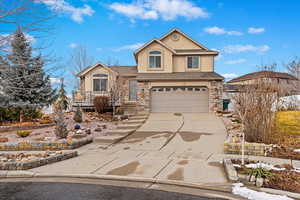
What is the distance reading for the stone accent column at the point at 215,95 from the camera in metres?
17.0

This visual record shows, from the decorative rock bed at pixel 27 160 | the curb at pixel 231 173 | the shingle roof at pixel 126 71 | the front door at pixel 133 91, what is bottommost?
the decorative rock bed at pixel 27 160

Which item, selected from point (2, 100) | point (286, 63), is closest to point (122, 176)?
point (2, 100)

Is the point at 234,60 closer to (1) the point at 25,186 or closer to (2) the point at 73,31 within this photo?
(2) the point at 73,31

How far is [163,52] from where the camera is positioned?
60.0ft

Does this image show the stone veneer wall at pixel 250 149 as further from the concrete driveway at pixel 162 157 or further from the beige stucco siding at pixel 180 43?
the beige stucco siding at pixel 180 43

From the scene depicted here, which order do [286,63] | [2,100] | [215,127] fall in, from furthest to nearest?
[286,63] < [2,100] < [215,127]

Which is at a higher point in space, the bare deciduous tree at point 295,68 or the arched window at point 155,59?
the arched window at point 155,59

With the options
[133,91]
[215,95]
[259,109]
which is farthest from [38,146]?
[215,95]

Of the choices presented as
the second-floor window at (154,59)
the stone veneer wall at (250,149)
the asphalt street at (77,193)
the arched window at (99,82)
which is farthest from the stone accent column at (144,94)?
the asphalt street at (77,193)

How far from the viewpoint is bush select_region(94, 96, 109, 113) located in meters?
17.1

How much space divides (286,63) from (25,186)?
1694 cm

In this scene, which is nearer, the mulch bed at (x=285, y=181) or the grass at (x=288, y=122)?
the mulch bed at (x=285, y=181)

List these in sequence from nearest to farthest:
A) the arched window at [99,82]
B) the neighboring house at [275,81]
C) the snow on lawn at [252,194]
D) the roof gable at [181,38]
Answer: the snow on lawn at [252,194] < the neighboring house at [275,81] < the roof gable at [181,38] < the arched window at [99,82]

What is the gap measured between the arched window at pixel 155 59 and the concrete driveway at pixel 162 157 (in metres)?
7.99
